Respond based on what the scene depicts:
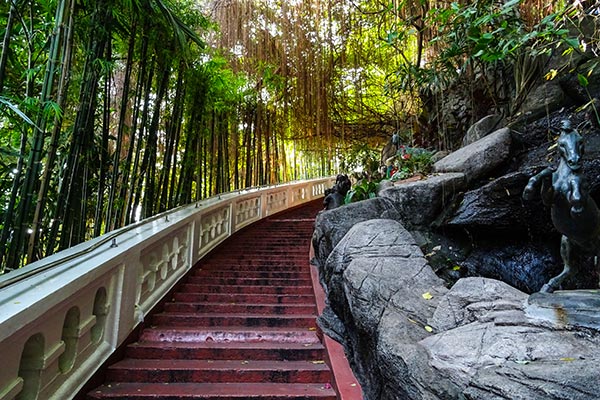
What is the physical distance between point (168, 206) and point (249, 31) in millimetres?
4219

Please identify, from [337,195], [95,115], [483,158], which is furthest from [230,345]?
[483,158]

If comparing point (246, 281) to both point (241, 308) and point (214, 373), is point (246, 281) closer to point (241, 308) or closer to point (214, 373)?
point (241, 308)

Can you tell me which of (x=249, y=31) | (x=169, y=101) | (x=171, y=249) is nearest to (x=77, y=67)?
(x=169, y=101)

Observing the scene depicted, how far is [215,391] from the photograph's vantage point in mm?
2525

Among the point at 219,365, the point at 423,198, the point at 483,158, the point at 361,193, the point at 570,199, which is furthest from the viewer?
the point at 361,193

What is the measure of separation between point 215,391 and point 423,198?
3552 millimetres

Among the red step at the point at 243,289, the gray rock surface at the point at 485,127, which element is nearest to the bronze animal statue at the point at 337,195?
the red step at the point at 243,289

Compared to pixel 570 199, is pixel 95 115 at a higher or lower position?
higher

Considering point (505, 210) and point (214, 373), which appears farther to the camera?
point (505, 210)

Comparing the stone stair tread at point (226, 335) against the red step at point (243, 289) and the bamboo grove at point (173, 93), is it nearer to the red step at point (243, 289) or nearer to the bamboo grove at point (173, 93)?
the red step at point (243, 289)

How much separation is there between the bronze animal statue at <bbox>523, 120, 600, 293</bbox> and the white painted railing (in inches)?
105

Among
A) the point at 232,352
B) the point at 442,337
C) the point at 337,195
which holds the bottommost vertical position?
the point at 232,352

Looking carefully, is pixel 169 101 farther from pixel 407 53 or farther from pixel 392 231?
pixel 407 53

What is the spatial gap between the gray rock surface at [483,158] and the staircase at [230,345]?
2.67 m
